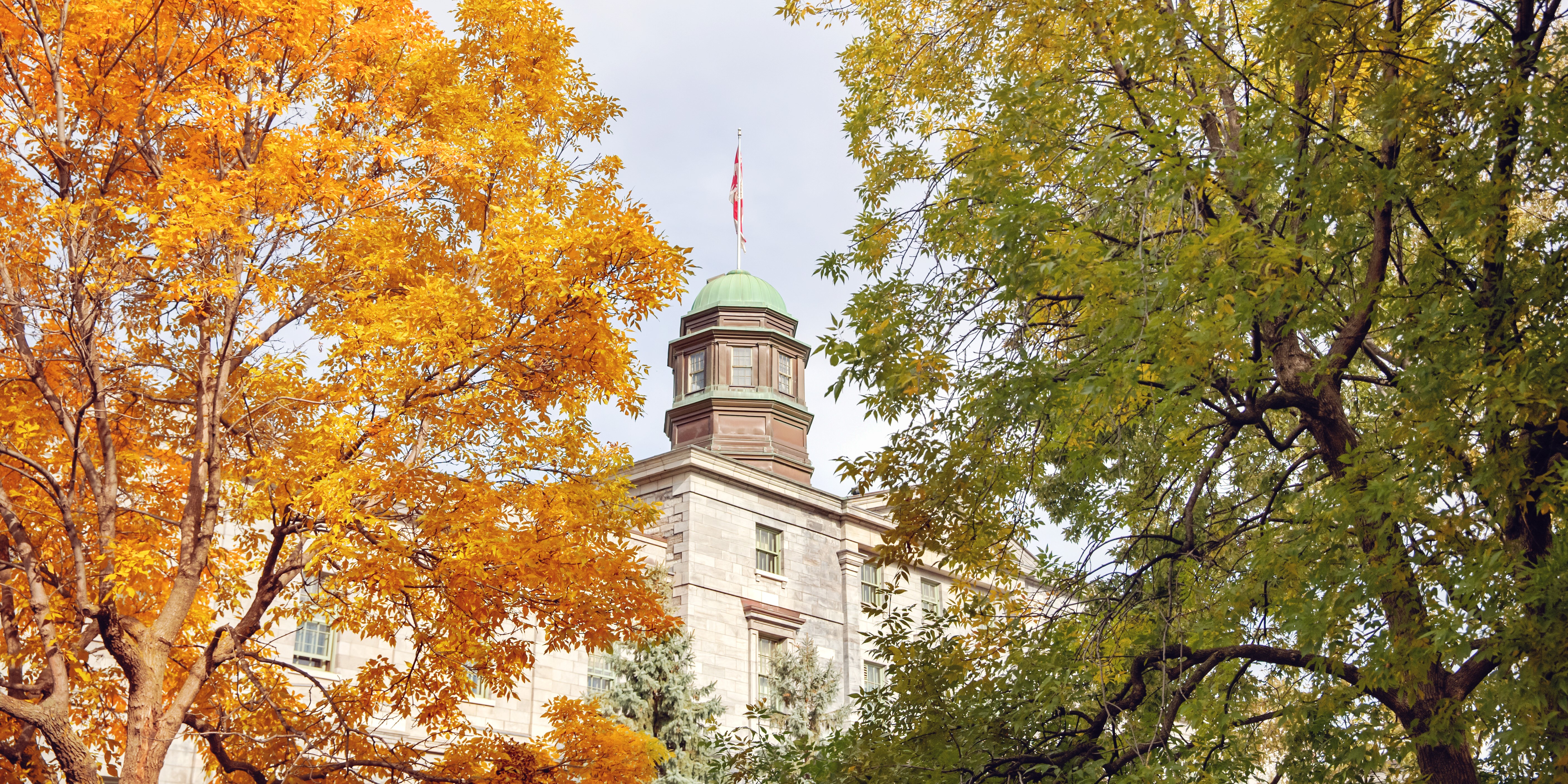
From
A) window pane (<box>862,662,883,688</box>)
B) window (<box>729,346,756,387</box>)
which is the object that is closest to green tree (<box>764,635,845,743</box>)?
window pane (<box>862,662,883,688</box>)

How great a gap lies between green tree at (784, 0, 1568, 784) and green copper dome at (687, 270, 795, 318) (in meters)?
26.5

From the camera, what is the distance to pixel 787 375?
1560 inches

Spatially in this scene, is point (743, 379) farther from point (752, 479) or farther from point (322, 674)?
point (322, 674)

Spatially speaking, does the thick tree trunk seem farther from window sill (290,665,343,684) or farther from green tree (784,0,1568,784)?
window sill (290,665,343,684)

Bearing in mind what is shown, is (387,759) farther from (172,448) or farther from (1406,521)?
(1406,521)

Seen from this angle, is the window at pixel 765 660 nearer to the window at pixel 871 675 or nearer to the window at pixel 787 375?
the window at pixel 871 675

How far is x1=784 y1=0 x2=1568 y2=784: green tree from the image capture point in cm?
730

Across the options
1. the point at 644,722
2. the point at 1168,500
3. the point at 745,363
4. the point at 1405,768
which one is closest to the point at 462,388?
the point at 1168,500

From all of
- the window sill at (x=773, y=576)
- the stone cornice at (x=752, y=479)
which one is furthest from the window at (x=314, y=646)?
the window sill at (x=773, y=576)

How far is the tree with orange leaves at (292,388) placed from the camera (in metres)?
10.2

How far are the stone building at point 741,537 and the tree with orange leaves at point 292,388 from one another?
12.2m

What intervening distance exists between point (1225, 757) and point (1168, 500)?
9.04ft

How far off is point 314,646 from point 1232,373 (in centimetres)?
2006

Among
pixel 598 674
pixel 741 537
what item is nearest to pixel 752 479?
pixel 741 537
